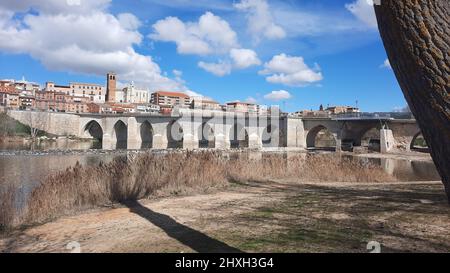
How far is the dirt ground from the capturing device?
518 centimetres

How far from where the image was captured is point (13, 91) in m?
105

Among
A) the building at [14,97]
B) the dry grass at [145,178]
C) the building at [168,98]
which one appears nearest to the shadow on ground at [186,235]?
the dry grass at [145,178]

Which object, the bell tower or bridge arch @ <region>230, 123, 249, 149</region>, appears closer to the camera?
bridge arch @ <region>230, 123, 249, 149</region>

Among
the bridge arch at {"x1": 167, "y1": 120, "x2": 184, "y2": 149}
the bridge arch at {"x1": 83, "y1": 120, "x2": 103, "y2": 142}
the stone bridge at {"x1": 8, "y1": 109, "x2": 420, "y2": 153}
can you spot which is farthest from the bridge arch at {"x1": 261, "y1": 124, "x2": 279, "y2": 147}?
the bridge arch at {"x1": 83, "y1": 120, "x2": 103, "y2": 142}

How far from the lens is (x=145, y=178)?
1155 centimetres

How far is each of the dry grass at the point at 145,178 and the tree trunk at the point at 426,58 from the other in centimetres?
816

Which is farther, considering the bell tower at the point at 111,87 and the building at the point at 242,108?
the bell tower at the point at 111,87

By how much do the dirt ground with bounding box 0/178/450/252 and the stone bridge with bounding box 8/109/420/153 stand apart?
42.9 m

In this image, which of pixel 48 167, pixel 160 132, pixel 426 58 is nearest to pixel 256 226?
pixel 426 58

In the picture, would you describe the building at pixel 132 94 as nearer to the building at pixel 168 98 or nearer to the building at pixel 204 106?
the building at pixel 168 98

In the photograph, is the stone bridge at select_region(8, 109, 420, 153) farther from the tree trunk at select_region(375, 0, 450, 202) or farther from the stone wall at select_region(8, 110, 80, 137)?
the tree trunk at select_region(375, 0, 450, 202)

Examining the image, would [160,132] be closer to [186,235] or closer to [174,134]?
[174,134]

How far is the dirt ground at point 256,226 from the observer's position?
17.0ft

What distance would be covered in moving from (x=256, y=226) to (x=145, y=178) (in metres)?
5.99
